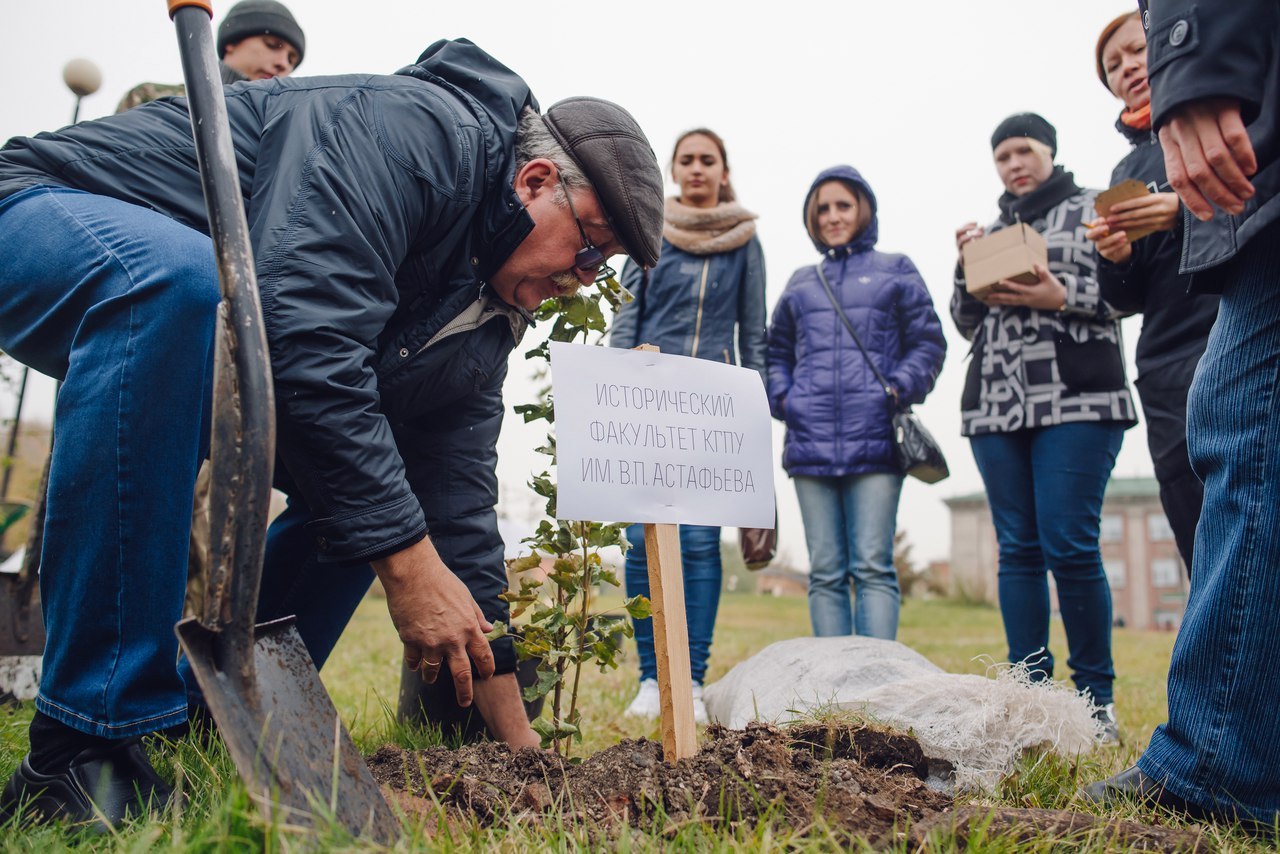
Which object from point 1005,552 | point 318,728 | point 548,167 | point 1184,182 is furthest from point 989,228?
point 318,728

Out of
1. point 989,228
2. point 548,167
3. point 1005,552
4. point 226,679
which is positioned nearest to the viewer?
point 226,679

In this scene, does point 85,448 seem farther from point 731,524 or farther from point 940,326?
point 940,326

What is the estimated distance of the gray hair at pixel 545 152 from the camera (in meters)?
2.01

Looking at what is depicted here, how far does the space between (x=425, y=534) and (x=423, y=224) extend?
62cm

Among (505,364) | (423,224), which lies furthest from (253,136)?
(505,364)

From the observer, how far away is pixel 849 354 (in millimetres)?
4043

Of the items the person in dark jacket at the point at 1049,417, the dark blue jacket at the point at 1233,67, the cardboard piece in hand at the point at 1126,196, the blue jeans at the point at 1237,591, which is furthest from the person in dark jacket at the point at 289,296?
the person in dark jacket at the point at 1049,417

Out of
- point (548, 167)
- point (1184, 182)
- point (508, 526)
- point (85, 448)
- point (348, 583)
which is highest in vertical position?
point (548, 167)

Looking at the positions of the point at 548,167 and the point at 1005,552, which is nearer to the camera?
the point at 548,167

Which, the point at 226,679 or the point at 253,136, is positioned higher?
the point at 253,136

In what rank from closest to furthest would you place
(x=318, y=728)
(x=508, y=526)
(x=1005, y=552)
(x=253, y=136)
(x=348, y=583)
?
(x=318, y=728)
(x=253, y=136)
(x=348, y=583)
(x=1005, y=552)
(x=508, y=526)

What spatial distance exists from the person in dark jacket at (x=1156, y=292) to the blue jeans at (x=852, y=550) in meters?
1.04

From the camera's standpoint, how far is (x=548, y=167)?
2.00 meters

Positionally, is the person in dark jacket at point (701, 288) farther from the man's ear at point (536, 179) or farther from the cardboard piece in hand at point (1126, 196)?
the man's ear at point (536, 179)
